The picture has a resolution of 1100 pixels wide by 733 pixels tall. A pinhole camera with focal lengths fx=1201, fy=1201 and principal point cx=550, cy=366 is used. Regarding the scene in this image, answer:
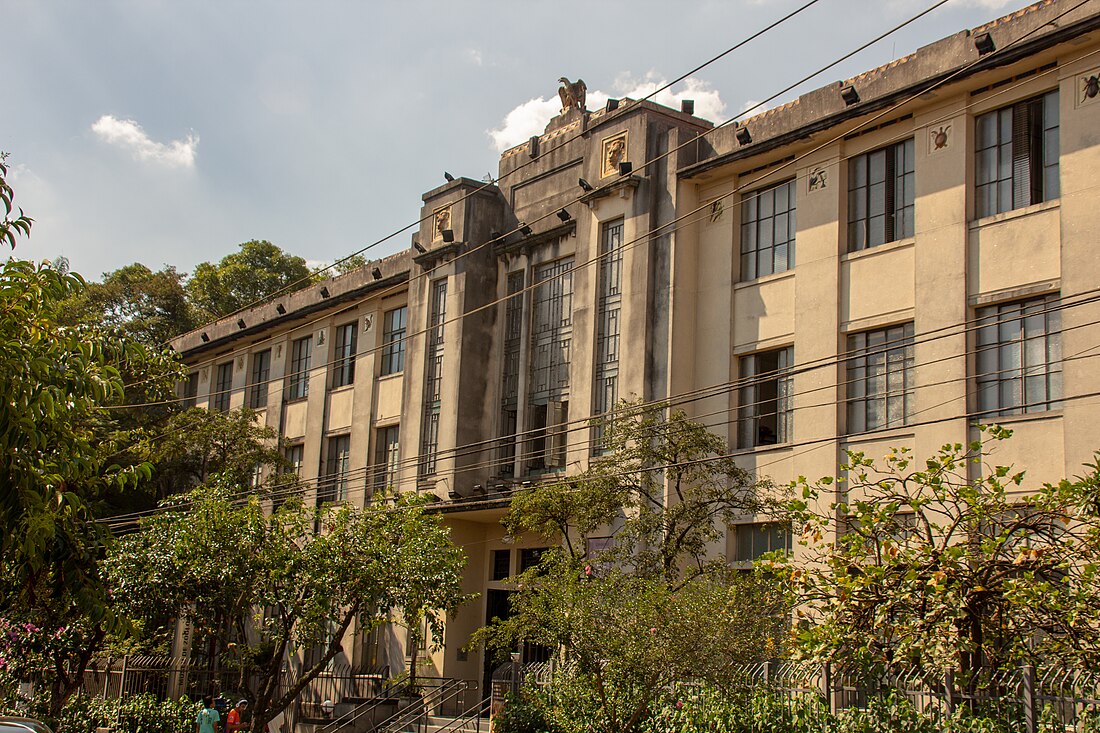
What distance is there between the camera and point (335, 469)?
37750mm

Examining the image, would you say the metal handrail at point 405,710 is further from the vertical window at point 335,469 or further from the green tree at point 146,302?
the green tree at point 146,302

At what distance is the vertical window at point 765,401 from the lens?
23938 millimetres

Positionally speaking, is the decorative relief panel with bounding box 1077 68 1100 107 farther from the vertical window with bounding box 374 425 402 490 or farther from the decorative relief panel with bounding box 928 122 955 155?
the vertical window with bounding box 374 425 402 490

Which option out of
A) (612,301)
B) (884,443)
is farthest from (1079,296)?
(612,301)

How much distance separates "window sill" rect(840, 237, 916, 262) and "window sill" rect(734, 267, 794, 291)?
142 cm

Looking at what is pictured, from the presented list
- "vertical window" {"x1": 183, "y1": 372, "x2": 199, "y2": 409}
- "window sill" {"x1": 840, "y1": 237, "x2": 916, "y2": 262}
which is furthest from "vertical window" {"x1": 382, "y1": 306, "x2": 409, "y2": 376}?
"window sill" {"x1": 840, "y1": 237, "x2": 916, "y2": 262}

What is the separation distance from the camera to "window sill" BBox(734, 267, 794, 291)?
2455cm

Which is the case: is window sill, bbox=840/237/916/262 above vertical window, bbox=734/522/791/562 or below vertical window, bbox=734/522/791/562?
above

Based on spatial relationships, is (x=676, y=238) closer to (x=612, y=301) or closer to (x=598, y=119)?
(x=612, y=301)

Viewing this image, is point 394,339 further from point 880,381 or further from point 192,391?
point 880,381

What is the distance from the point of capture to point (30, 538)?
365 inches

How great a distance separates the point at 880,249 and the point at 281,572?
12.4 metres

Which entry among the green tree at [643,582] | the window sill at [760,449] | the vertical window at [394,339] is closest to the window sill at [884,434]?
the window sill at [760,449]

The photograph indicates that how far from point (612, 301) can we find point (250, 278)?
33.2 m
